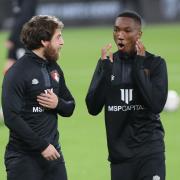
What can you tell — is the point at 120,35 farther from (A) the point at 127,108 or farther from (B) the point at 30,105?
(B) the point at 30,105

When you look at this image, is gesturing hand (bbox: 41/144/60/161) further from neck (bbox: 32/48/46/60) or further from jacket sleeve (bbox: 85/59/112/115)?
neck (bbox: 32/48/46/60)

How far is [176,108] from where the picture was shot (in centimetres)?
1465

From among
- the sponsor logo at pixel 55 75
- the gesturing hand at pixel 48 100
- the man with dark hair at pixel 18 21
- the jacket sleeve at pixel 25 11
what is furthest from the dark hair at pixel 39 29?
the jacket sleeve at pixel 25 11

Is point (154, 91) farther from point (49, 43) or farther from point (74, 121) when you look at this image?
point (74, 121)

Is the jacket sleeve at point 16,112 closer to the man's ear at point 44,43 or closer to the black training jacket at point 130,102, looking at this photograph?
the man's ear at point 44,43

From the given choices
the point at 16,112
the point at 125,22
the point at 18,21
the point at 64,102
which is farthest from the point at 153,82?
the point at 18,21

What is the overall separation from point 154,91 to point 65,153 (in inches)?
177

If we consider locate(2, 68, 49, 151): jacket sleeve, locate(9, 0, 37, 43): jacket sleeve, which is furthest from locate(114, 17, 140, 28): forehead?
locate(9, 0, 37, 43): jacket sleeve

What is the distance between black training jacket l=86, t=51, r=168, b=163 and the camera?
6.95m

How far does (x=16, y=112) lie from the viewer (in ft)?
21.5

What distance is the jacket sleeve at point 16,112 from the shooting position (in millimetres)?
6555

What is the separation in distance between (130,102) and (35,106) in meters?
0.87

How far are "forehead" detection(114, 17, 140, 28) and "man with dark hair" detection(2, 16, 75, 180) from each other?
551mm

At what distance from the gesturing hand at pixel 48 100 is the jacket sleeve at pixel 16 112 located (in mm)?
190
